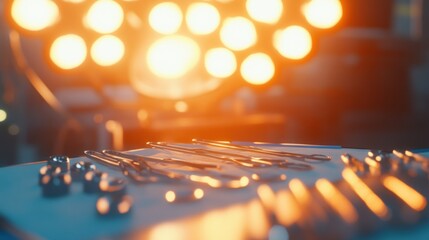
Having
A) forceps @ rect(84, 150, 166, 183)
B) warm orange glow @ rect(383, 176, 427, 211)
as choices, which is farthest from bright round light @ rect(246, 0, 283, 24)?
warm orange glow @ rect(383, 176, 427, 211)

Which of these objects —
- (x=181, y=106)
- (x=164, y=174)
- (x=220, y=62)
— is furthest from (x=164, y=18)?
(x=164, y=174)

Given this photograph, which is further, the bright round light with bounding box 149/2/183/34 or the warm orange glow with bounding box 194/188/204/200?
the bright round light with bounding box 149/2/183/34

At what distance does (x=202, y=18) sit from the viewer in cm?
128

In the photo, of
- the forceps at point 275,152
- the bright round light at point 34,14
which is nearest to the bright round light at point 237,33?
the bright round light at point 34,14

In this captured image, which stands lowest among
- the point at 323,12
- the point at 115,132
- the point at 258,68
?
the point at 115,132

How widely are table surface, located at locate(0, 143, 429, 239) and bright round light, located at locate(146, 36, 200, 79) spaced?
2.55 ft

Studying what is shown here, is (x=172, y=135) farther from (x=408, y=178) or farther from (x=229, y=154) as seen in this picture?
(x=408, y=178)

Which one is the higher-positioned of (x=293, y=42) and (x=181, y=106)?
(x=293, y=42)

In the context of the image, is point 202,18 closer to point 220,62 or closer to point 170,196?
point 220,62

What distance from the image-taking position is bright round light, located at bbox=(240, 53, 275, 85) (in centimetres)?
135

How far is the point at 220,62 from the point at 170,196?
0.94 m

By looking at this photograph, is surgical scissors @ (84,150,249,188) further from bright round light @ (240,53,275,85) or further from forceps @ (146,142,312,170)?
bright round light @ (240,53,275,85)

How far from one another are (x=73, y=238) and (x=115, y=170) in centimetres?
19

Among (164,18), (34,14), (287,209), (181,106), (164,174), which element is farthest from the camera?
(181,106)
